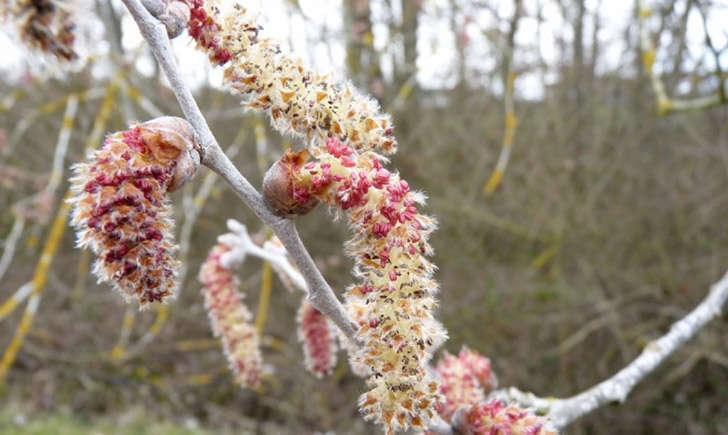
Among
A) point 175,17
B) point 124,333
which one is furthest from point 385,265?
point 124,333

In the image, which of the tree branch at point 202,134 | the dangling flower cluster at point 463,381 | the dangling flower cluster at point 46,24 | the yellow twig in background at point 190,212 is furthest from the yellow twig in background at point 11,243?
the tree branch at point 202,134

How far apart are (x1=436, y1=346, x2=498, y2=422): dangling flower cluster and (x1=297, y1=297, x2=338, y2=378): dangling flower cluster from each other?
0.23m

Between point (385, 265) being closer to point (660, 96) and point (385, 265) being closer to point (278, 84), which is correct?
point (278, 84)

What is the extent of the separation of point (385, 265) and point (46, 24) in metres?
0.93

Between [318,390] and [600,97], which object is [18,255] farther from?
[600,97]

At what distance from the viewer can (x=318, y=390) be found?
6.21 meters

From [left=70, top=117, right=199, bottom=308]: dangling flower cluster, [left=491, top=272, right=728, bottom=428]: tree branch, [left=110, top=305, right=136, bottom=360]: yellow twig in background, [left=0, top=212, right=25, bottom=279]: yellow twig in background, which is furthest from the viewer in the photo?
[left=110, top=305, right=136, bottom=360]: yellow twig in background

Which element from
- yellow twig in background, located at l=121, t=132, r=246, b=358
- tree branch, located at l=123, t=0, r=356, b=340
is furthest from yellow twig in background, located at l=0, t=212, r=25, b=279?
tree branch, located at l=123, t=0, r=356, b=340

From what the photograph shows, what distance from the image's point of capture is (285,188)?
798mm

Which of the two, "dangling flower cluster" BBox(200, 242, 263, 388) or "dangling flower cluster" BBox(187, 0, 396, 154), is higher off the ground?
"dangling flower cluster" BBox(187, 0, 396, 154)

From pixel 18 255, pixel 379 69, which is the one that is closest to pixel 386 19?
pixel 379 69

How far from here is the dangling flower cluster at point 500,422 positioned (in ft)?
3.12

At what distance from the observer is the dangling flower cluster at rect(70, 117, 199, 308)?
708 mm

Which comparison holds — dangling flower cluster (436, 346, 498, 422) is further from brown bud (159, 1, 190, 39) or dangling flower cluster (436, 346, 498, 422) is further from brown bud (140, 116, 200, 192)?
brown bud (159, 1, 190, 39)
